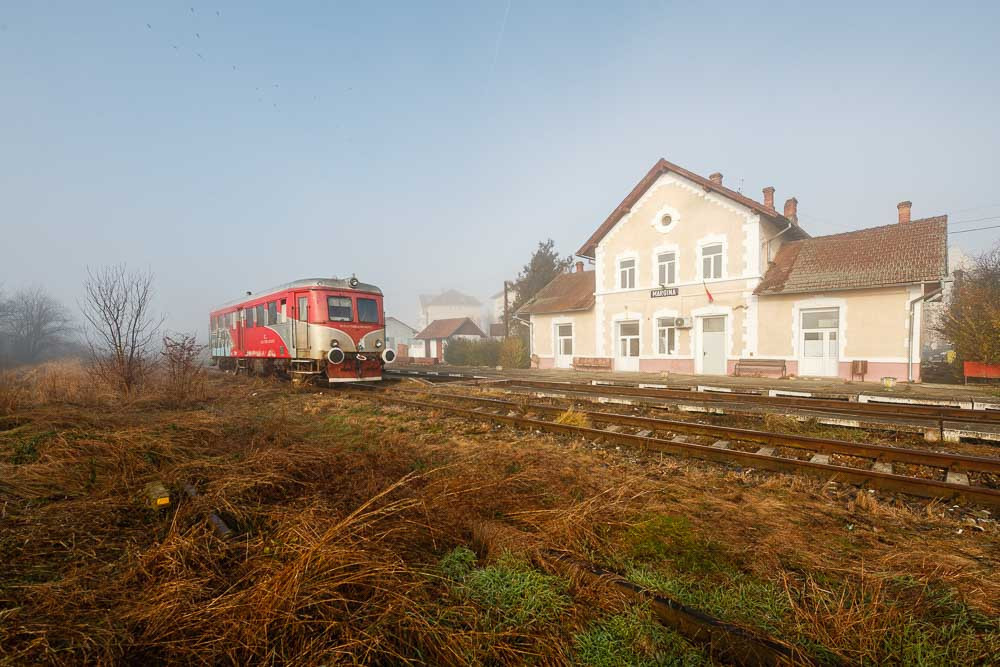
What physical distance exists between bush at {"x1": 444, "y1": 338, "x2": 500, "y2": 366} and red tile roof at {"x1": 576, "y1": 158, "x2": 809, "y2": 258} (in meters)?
9.71

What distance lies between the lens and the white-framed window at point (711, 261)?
19406 mm

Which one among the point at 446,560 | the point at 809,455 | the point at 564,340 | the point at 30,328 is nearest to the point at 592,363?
the point at 564,340

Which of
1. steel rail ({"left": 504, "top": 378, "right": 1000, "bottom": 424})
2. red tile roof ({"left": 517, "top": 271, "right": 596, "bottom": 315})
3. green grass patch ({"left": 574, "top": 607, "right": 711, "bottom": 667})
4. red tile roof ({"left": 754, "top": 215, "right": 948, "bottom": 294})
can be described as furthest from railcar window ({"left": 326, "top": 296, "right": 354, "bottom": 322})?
red tile roof ({"left": 754, "top": 215, "right": 948, "bottom": 294})

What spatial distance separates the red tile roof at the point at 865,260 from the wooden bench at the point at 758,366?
2.88 metres

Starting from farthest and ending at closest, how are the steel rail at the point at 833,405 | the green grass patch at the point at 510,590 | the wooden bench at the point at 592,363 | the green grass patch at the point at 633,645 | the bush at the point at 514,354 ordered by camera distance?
1. the bush at the point at 514,354
2. the wooden bench at the point at 592,363
3. the steel rail at the point at 833,405
4. the green grass patch at the point at 510,590
5. the green grass patch at the point at 633,645

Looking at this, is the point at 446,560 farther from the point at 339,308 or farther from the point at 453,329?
the point at 453,329

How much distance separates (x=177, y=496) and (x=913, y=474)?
8244mm

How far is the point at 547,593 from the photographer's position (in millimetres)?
2518

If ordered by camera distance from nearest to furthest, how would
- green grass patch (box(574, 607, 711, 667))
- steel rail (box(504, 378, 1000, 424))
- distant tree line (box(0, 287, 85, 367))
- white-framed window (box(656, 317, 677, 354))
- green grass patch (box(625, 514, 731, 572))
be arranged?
green grass patch (box(574, 607, 711, 667)), green grass patch (box(625, 514, 731, 572)), steel rail (box(504, 378, 1000, 424)), white-framed window (box(656, 317, 677, 354)), distant tree line (box(0, 287, 85, 367))

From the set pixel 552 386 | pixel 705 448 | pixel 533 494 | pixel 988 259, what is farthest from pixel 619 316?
pixel 988 259

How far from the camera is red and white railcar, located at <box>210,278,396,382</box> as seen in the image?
12.9 m

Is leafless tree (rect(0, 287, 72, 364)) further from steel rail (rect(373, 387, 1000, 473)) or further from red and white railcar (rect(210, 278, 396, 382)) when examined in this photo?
steel rail (rect(373, 387, 1000, 473))

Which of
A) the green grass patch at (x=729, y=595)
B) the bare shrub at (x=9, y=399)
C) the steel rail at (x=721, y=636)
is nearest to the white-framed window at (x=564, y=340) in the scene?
the bare shrub at (x=9, y=399)

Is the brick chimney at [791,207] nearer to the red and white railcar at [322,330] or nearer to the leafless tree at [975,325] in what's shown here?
the leafless tree at [975,325]
